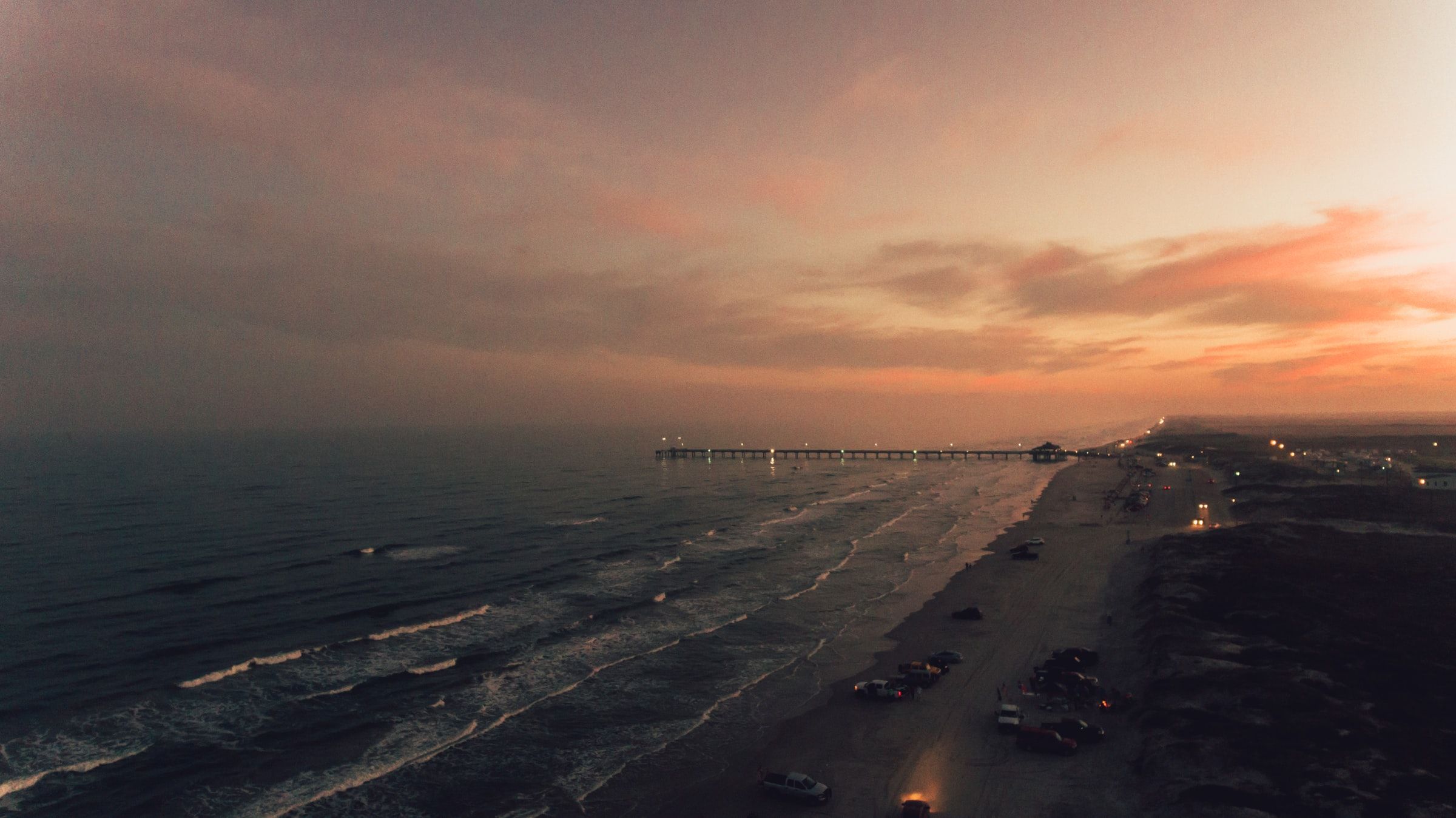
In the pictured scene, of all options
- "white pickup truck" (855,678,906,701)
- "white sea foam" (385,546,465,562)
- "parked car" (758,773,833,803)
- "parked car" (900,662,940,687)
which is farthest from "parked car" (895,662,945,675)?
"white sea foam" (385,546,465,562)

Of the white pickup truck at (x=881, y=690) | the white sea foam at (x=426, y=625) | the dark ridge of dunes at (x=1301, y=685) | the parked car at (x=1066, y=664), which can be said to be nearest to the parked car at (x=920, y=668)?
the white pickup truck at (x=881, y=690)

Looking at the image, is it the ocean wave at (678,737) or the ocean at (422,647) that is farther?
the ocean at (422,647)

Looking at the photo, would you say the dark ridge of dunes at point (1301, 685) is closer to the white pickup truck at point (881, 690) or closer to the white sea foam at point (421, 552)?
the white pickup truck at point (881, 690)

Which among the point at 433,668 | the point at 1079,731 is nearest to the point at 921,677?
the point at 1079,731

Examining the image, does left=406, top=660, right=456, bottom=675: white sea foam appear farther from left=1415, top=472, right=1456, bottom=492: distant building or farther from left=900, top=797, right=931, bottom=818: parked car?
left=1415, top=472, right=1456, bottom=492: distant building

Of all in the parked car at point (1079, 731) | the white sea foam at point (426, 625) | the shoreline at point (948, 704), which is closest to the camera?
the shoreline at point (948, 704)

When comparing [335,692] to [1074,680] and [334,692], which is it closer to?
[334,692]
